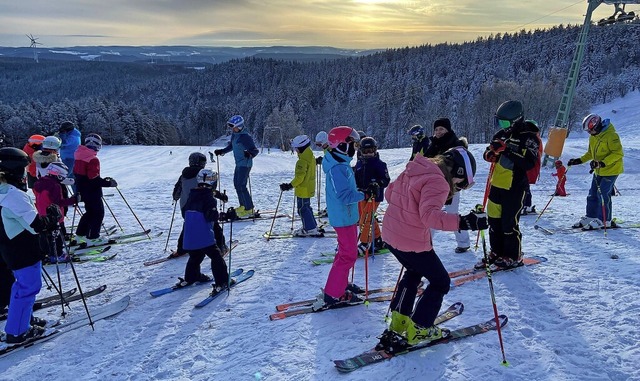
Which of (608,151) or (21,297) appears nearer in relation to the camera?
(21,297)

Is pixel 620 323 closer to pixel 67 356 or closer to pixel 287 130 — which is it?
pixel 67 356

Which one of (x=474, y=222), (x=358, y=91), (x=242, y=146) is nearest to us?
(x=474, y=222)

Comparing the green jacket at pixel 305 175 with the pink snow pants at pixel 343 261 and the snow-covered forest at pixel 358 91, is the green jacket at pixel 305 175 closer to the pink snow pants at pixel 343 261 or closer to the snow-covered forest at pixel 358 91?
the pink snow pants at pixel 343 261

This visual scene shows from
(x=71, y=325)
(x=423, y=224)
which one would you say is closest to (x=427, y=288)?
(x=423, y=224)

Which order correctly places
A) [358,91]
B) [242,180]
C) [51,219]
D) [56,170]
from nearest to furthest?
[51,219]
[56,170]
[242,180]
[358,91]

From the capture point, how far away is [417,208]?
12.1 feet

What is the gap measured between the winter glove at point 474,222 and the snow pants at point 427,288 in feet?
2.12

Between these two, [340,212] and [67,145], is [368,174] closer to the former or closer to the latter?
[340,212]

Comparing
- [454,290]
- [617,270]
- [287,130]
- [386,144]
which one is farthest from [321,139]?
[386,144]

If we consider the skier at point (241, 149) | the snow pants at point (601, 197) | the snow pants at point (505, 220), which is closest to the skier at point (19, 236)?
the skier at point (241, 149)

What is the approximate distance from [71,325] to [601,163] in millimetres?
8609

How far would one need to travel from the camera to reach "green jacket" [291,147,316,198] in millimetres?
7715

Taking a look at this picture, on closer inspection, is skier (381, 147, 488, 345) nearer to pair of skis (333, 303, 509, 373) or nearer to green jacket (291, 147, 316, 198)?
pair of skis (333, 303, 509, 373)

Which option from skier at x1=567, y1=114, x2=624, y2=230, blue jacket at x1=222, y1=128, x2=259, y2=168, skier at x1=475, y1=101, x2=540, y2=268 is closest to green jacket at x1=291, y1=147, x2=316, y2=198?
blue jacket at x1=222, y1=128, x2=259, y2=168
